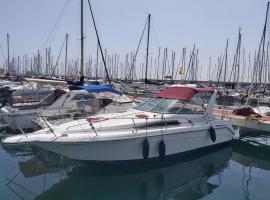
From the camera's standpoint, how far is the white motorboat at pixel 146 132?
941 cm

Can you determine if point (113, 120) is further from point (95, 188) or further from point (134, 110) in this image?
point (95, 188)

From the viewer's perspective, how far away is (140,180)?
952 centimetres

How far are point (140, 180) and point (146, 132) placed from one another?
1.50 m

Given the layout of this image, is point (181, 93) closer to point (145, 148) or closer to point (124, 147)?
point (145, 148)

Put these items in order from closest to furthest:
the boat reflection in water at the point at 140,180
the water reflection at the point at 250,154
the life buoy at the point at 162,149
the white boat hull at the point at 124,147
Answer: the boat reflection in water at the point at 140,180 < the white boat hull at the point at 124,147 < the water reflection at the point at 250,154 < the life buoy at the point at 162,149

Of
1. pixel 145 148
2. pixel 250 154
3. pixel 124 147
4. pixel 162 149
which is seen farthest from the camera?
pixel 250 154

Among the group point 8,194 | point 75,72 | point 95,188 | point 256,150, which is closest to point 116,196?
point 95,188

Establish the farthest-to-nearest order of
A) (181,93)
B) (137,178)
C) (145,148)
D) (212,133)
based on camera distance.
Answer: (181,93) → (212,133) → (145,148) → (137,178)

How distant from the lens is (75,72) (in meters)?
57.4

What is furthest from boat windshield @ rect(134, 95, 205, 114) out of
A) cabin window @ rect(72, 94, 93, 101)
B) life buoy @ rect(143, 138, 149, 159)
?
cabin window @ rect(72, 94, 93, 101)

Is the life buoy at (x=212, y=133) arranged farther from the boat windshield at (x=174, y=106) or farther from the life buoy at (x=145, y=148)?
the life buoy at (x=145, y=148)

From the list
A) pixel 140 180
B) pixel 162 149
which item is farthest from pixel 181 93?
pixel 140 180

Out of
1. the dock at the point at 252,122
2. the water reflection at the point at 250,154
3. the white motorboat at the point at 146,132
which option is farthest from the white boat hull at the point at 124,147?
the dock at the point at 252,122

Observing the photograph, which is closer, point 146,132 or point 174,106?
point 146,132
